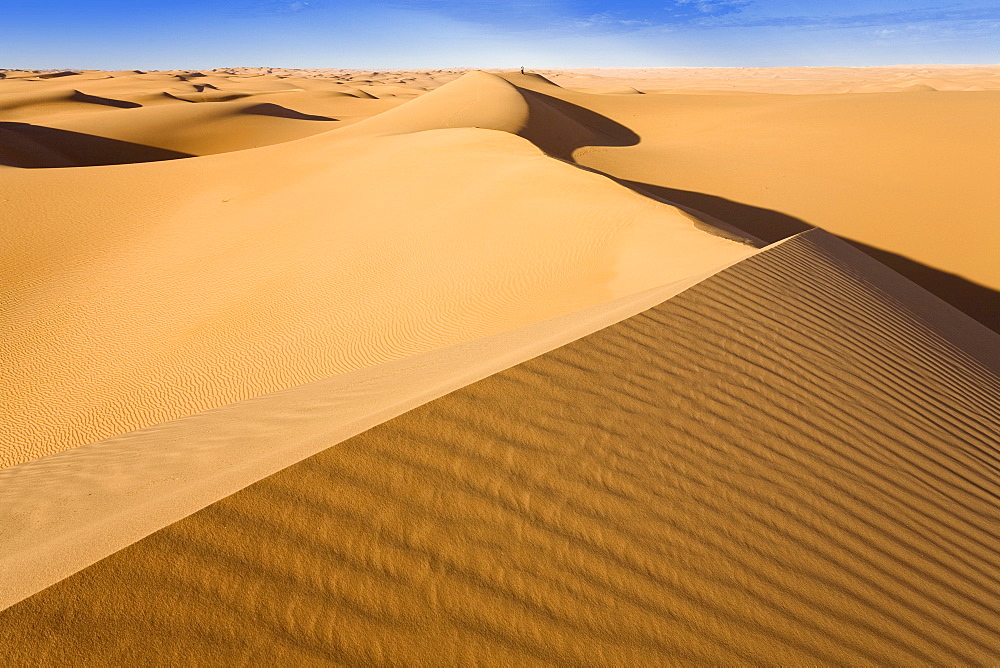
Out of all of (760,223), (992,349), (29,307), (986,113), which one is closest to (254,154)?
(29,307)

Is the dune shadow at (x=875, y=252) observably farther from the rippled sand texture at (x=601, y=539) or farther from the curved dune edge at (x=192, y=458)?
the curved dune edge at (x=192, y=458)

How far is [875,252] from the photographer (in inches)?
443

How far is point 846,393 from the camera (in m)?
3.72

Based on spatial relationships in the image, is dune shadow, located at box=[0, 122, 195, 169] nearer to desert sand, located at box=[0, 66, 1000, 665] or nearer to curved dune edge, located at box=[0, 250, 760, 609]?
desert sand, located at box=[0, 66, 1000, 665]

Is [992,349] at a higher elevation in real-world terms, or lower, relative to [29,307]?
higher

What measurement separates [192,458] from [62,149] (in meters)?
28.0

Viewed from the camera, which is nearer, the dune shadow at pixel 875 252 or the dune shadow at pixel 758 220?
the dune shadow at pixel 875 252

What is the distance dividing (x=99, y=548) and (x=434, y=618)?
1.02 metres

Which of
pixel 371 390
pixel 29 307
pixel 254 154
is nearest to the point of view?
pixel 371 390

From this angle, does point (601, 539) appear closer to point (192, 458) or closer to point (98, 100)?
point (192, 458)

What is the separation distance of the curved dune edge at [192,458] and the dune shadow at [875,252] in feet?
24.9

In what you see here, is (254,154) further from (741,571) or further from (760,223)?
(741,571)

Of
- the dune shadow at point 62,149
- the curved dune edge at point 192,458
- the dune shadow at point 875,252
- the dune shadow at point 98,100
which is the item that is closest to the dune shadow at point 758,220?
the dune shadow at point 875,252

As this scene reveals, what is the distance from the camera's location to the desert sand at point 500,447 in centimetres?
184
